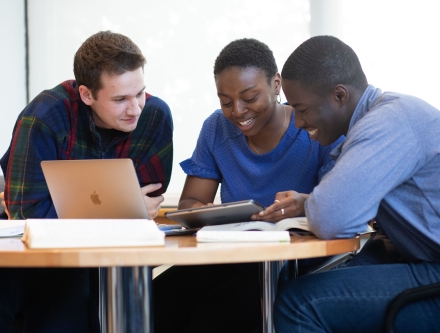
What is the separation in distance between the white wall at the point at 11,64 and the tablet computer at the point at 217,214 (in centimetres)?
233

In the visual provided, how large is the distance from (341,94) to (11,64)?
257 cm

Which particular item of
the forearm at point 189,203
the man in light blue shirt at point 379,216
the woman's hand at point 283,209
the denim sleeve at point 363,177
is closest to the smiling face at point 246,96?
the forearm at point 189,203

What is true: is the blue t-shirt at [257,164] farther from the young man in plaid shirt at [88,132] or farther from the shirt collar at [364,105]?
the shirt collar at [364,105]

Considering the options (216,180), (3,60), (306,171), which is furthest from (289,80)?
(3,60)

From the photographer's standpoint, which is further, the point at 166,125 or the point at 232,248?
the point at 166,125

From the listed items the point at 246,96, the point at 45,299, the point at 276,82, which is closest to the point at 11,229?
the point at 45,299

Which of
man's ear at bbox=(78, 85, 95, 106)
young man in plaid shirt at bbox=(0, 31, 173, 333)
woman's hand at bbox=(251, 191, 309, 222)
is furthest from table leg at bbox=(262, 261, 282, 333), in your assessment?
man's ear at bbox=(78, 85, 95, 106)

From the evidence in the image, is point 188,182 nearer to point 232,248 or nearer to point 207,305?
point 207,305

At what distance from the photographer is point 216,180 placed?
2367 millimetres

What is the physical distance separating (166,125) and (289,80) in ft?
2.72

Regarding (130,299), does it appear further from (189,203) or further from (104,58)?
(104,58)

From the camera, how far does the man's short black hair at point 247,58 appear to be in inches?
85.8

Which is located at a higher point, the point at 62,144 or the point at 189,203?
the point at 62,144

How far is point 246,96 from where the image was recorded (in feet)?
7.04
